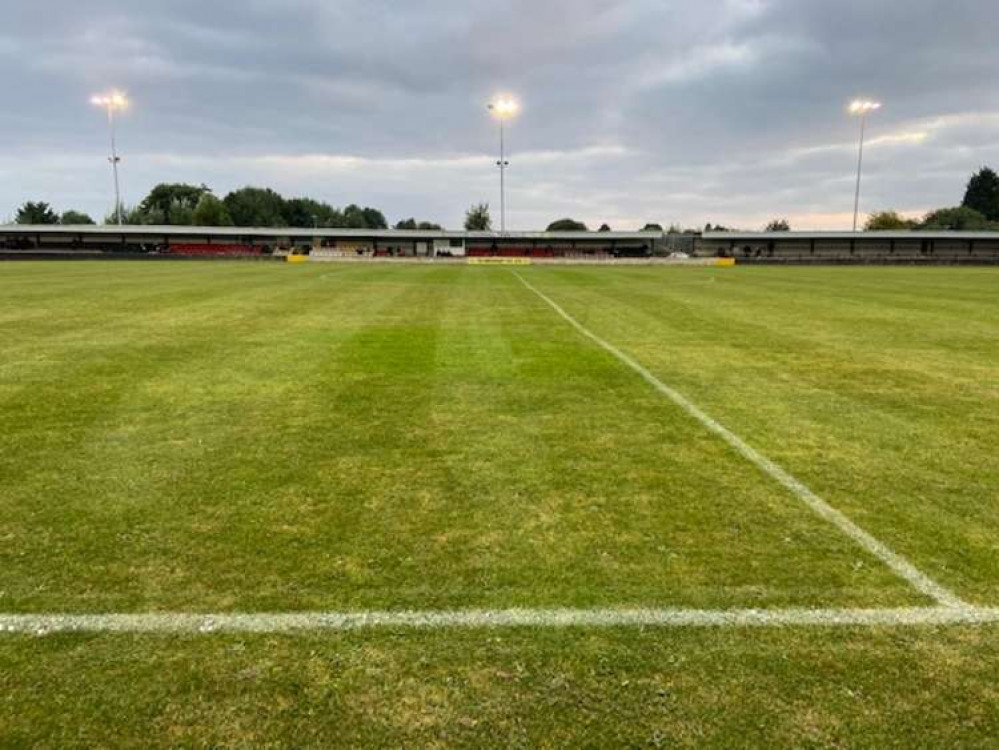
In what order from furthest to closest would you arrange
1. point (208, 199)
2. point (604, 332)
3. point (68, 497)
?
point (208, 199)
point (604, 332)
point (68, 497)

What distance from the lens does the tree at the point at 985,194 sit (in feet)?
472

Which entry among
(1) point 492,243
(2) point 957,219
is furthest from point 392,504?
(2) point 957,219

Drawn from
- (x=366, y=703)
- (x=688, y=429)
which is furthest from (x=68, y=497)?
(x=688, y=429)

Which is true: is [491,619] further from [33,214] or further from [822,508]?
[33,214]

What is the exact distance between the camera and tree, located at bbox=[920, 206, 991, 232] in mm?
130750

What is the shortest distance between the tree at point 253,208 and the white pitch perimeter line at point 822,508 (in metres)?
138

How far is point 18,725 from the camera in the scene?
2613mm

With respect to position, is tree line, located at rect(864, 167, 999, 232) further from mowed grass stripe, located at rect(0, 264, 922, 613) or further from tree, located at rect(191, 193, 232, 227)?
mowed grass stripe, located at rect(0, 264, 922, 613)

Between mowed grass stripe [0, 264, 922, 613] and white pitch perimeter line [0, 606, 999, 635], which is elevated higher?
mowed grass stripe [0, 264, 922, 613]

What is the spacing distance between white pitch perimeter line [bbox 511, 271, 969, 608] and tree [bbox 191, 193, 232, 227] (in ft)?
426

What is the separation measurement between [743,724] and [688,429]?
4.24 metres

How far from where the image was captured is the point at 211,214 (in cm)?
12612

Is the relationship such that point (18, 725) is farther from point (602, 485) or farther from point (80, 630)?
→ point (602, 485)

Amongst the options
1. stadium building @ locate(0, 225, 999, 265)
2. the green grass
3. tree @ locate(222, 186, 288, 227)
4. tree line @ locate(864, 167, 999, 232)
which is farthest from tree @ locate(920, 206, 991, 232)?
the green grass
